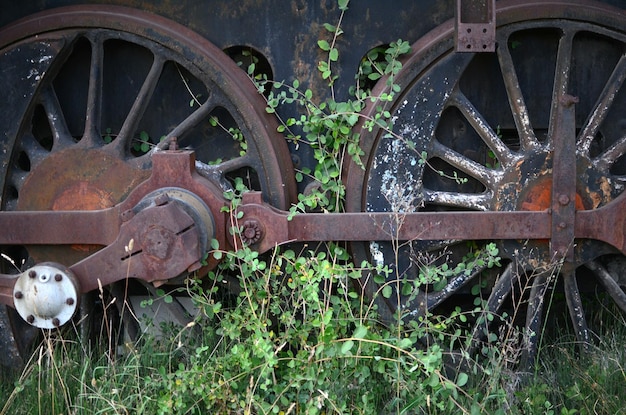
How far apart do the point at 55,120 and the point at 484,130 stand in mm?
1668

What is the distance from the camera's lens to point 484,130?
10.8 ft

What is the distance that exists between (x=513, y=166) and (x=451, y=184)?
28cm

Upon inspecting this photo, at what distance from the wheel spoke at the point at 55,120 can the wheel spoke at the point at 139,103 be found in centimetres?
20

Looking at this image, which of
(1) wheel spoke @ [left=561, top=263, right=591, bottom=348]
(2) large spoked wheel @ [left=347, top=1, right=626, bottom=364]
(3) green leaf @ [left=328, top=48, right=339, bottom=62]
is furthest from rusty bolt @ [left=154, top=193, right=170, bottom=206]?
(1) wheel spoke @ [left=561, top=263, right=591, bottom=348]

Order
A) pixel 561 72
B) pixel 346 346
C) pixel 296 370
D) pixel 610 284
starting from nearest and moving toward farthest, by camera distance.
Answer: pixel 346 346
pixel 296 370
pixel 561 72
pixel 610 284

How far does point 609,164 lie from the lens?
10.8 ft

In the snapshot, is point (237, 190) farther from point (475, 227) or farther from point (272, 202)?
point (475, 227)

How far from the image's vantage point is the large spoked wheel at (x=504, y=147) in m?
3.25

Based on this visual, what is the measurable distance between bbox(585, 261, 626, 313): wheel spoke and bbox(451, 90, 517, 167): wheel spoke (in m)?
0.54

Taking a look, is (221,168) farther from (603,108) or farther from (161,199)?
(603,108)

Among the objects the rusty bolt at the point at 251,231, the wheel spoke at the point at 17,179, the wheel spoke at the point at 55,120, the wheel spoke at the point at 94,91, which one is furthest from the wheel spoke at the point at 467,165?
the wheel spoke at the point at 17,179

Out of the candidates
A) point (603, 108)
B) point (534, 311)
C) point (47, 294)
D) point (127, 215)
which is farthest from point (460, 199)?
point (47, 294)

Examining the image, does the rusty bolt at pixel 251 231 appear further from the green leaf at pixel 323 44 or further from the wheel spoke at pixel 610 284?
the wheel spoke at pixel 610 284

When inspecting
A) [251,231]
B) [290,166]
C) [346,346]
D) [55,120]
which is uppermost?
[55,120]
